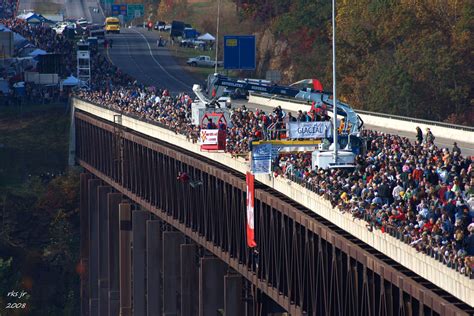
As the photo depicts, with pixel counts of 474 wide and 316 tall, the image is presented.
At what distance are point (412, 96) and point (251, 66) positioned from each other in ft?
55.0

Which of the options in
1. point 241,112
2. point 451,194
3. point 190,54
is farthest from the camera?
point 190,54

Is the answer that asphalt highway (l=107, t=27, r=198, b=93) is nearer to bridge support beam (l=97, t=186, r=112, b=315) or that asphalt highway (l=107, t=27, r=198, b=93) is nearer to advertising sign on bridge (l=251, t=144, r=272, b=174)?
bridge support beam (l=97, t=186, r=112, b=315)

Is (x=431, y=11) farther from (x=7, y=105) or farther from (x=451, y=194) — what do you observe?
(x=451, y=194)

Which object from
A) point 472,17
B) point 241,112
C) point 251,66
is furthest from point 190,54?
point 241,112

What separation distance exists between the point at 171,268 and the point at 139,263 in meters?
7.50

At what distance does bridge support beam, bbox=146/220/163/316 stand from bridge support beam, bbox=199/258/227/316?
540 inches

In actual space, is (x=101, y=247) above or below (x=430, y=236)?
below

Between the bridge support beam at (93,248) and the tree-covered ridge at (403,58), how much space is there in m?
24.3

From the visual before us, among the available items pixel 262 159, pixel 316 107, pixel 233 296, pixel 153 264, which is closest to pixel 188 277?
pixel 153 264

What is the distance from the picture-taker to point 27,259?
100438 mm

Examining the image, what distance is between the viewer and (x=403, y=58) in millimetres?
118062

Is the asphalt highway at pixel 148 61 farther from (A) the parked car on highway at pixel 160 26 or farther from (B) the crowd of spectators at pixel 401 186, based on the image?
(B) the crowd of spectators at pixel 401 186

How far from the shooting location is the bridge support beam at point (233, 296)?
6203 centimetres

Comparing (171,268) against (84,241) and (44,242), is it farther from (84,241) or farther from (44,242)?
(44,242)
